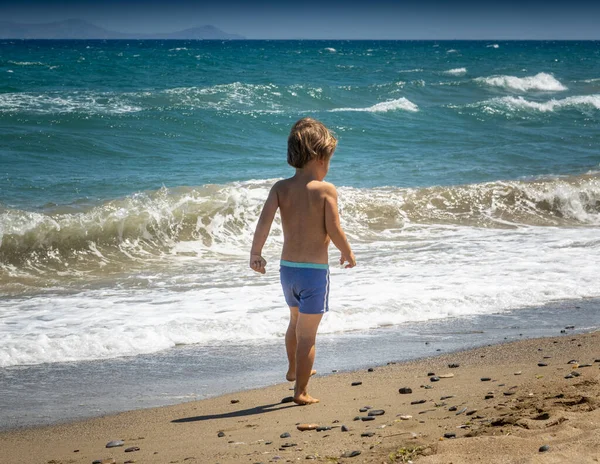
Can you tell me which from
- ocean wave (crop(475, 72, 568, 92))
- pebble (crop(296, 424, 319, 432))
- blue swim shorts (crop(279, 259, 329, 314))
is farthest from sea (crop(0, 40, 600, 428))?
ocean wave (crop(475, 72, 568, 92))

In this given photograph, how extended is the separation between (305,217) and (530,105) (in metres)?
24.9

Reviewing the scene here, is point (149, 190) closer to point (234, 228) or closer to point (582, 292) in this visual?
point (234, 228)

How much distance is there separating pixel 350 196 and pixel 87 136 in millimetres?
7495

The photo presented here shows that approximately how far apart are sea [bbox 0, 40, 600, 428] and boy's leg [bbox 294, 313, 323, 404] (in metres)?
0.66

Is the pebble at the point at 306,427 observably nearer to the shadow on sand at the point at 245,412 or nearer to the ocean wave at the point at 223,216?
the shadow on sand at the point at 245,412

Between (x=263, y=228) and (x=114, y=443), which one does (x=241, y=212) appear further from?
(x=114, y=443)

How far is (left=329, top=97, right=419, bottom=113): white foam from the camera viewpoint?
23.9 m

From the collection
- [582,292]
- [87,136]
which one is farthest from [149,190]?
[582,292]

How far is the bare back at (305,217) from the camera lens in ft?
13.5

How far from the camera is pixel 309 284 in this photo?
13.6 ft

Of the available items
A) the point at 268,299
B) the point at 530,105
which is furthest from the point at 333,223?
the point at 530,105

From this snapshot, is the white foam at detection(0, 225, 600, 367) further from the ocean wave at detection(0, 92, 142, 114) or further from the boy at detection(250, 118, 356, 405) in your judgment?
the ocean wave at detection(0, 92, 142, 114)

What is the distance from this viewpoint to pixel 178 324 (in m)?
6.04

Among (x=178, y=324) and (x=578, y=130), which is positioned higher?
(x=578, y=130)
